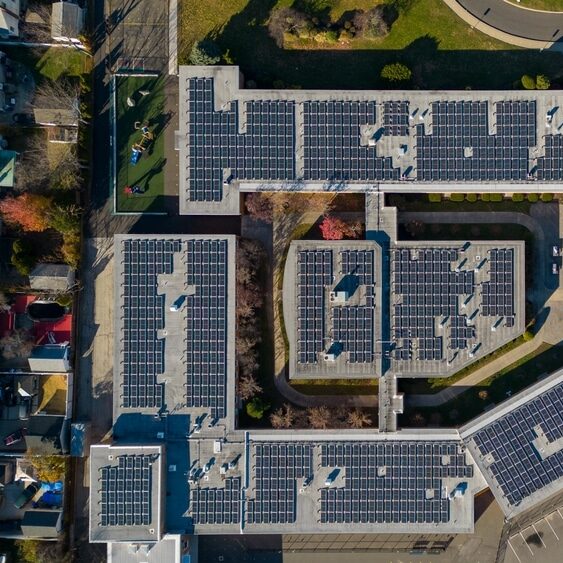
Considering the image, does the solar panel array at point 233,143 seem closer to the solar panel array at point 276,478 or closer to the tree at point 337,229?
the tree at point 337,229

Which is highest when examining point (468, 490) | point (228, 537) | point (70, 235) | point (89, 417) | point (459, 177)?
point (459, 177)

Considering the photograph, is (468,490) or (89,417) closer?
(468,490)

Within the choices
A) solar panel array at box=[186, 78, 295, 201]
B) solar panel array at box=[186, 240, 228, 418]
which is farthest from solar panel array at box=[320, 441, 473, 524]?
solar panel array at box=[186, 78, 295, 201]

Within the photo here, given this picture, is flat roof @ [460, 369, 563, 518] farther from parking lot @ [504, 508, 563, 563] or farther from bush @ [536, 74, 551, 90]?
bush @ [536, 74, 551, 90]

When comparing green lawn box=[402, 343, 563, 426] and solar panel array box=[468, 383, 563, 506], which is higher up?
green lawn box=[402, 343, 563, 426]

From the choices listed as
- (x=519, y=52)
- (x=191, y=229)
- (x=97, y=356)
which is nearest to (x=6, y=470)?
(x=97, y=356)

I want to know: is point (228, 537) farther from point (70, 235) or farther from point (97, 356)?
point (70, 235)
